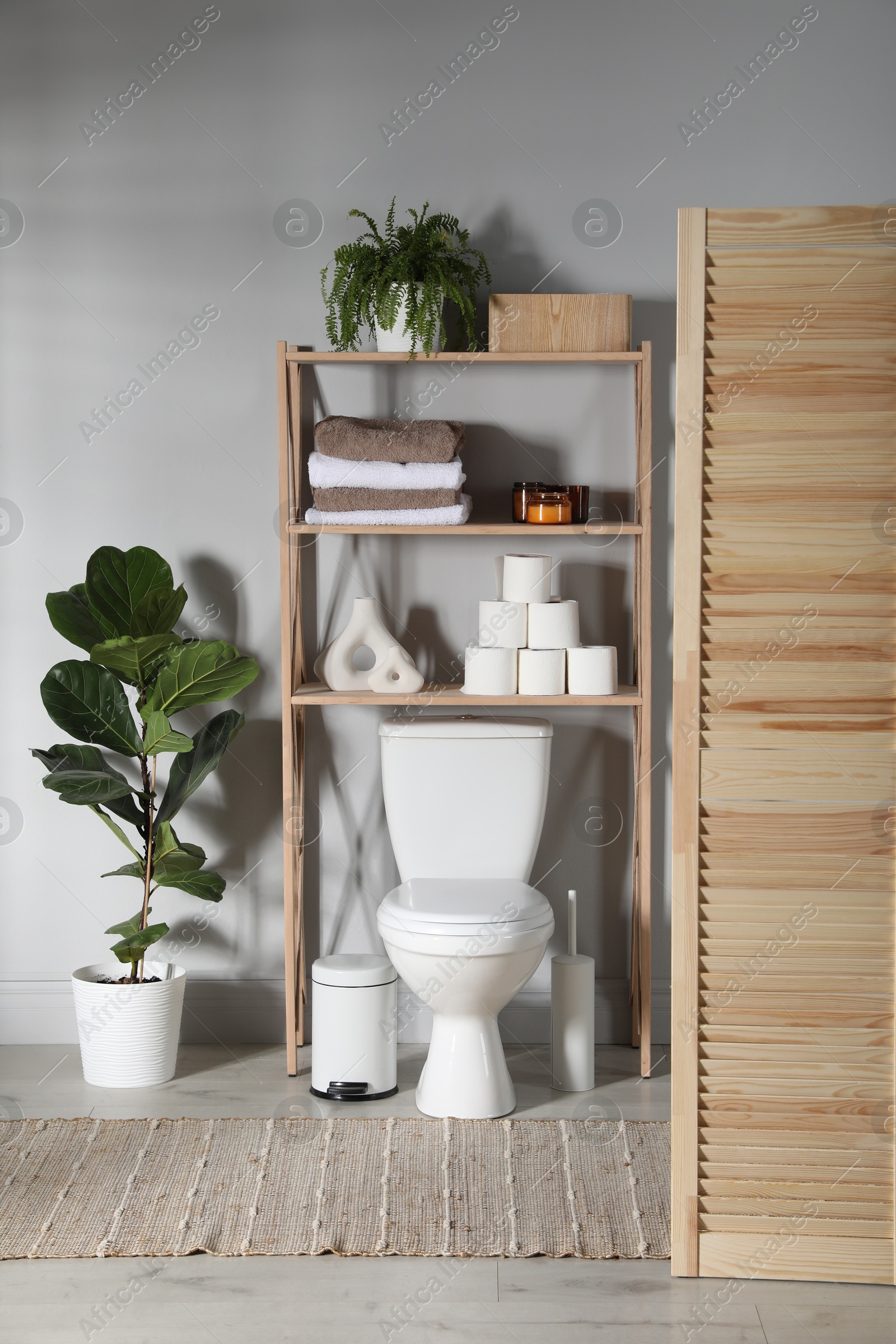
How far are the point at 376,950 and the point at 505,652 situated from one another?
0.86 metres

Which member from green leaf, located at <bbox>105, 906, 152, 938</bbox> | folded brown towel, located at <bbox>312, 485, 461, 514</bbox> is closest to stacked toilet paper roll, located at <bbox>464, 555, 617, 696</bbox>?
folded brown towel, located at <bbox>312, 485, 461, 514</bbox>

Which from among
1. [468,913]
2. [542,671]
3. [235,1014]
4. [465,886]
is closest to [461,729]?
[542,671]

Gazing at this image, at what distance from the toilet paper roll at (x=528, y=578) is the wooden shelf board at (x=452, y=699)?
0.23 meters

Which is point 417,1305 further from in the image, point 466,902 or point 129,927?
point 129,927

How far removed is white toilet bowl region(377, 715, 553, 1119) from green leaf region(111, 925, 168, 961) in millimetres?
510

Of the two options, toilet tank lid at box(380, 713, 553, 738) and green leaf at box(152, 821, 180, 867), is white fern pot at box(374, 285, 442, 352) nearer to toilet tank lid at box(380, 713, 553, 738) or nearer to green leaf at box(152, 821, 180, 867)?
toilet tank lid at box(380, 713, 553, 738)

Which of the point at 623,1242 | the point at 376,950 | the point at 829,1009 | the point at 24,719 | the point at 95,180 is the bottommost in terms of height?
the point at 623,1242

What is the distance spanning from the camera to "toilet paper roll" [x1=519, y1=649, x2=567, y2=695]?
263 centimetres

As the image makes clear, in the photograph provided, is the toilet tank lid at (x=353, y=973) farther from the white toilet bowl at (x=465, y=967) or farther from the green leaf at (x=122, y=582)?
the green leaf at (x=122, y=582)

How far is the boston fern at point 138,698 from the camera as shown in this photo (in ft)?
8.36

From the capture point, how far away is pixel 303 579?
2877 millimetres

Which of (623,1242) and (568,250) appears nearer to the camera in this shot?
(623,1242)

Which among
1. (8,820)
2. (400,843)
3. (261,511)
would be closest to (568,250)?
(261,511)

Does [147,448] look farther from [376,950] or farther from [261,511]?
[376,950]
